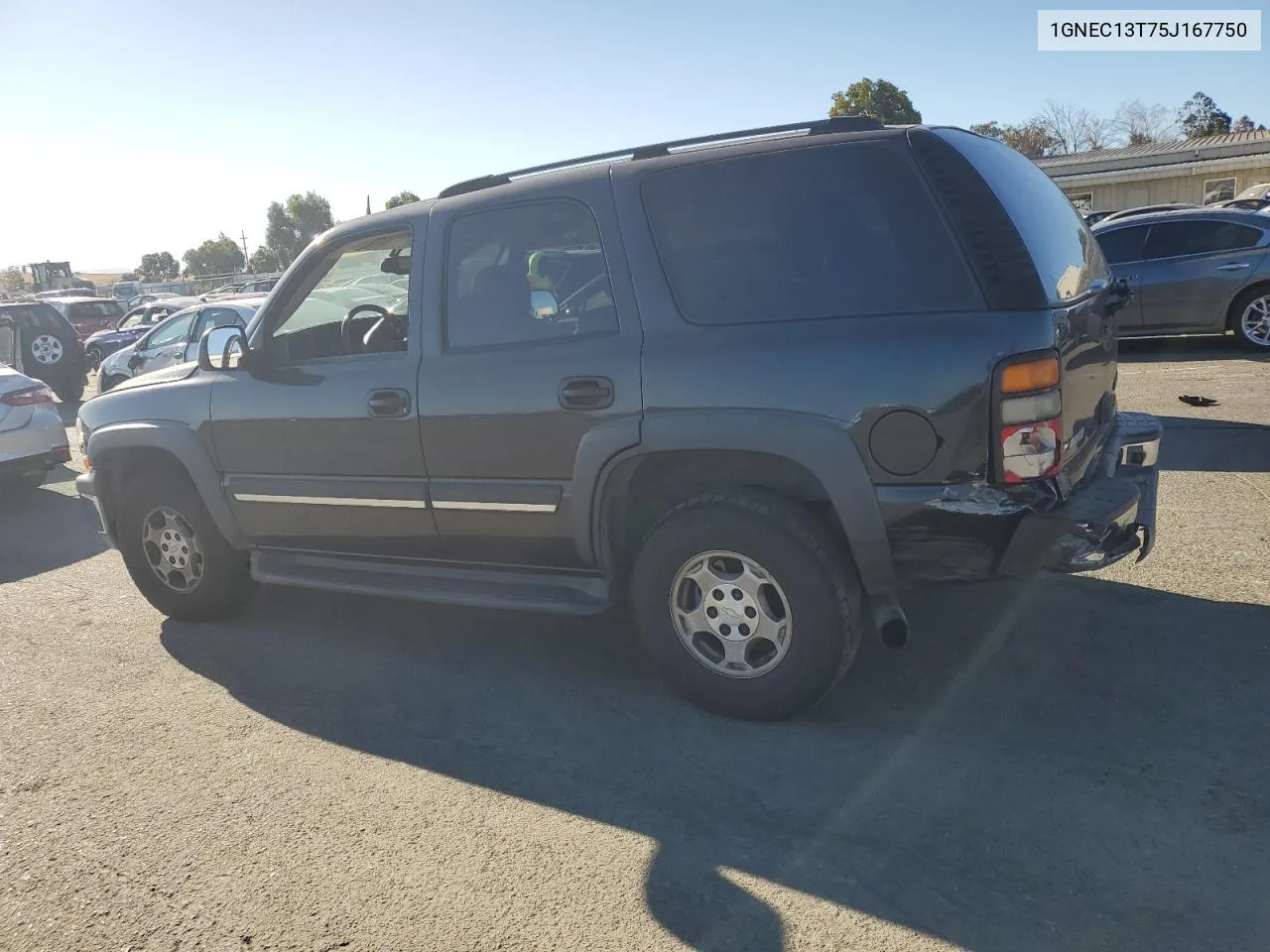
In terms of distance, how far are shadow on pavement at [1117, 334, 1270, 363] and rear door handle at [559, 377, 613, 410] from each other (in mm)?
9397

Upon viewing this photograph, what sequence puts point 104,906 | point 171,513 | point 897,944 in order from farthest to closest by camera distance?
point 171,513 → point 104,906 → point 897,944

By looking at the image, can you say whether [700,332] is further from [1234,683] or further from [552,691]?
[1234,683]

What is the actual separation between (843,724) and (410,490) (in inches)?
79.6

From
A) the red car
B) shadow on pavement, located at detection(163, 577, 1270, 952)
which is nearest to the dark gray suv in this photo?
shadow on pavement, located at detection(163, 577, 1270, 952)

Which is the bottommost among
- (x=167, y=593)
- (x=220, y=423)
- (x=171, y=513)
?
(x=167, y=593)

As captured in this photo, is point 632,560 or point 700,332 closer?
point 700,332

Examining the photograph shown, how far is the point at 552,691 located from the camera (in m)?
4.29

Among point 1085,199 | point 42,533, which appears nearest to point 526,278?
point 42,533

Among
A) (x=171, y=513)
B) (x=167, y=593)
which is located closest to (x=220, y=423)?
(x=171, y=513)

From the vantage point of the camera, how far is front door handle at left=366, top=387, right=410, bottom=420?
4316mm

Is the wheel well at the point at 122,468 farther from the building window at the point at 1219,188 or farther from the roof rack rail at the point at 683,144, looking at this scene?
the building window at the point at 1219,188

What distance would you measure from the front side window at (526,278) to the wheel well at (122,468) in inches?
75.1

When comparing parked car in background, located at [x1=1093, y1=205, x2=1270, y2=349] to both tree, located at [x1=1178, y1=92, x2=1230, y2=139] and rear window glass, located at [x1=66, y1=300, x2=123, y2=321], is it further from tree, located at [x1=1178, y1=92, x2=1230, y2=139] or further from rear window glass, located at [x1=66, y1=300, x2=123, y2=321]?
tree, located at [x1=1178, y1=92, x2=1230, y2=139]

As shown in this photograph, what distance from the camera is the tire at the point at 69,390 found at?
16484mm
